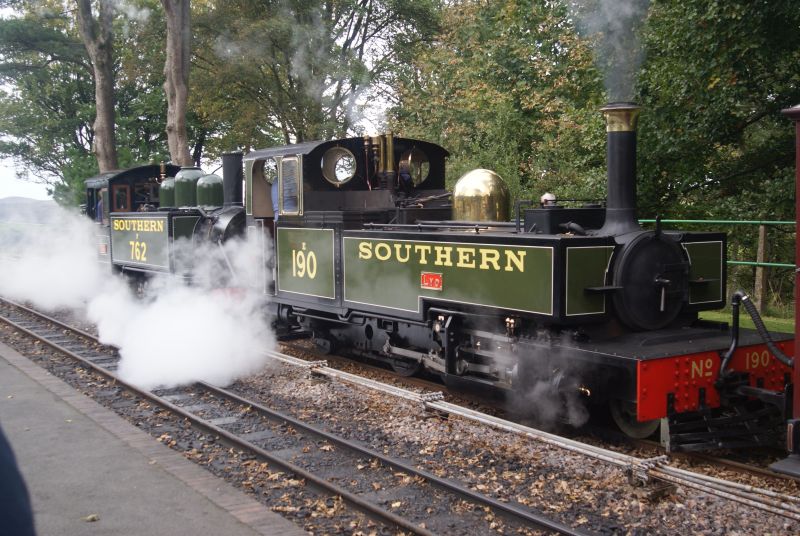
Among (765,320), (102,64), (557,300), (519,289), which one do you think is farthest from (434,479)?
(102,64)

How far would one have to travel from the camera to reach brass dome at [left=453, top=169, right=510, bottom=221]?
7816mm

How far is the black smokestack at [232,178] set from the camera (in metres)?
11.8

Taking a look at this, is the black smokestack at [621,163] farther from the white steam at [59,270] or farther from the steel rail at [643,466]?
the white steam at [59,270]

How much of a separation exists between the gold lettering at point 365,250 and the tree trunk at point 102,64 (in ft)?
46.4

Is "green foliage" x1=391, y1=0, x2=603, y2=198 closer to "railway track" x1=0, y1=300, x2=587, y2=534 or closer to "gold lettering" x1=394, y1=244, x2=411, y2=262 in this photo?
"gold lettering" x1=394, y1=244, x2=411, y2=262

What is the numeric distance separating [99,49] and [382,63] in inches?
307

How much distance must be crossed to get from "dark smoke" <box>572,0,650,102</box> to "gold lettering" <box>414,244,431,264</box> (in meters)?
2.05

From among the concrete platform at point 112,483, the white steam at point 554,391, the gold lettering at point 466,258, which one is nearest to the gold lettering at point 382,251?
the gold lettering at point 466,258

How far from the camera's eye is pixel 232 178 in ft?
38.7

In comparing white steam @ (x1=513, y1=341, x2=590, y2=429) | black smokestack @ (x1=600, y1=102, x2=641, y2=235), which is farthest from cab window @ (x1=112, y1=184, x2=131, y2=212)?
black smokestack @ (x1=600, y1=102, x2=641, y2=235)

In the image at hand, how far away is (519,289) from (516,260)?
0.23 m

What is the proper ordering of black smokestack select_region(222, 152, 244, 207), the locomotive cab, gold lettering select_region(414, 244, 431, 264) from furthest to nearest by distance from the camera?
1. black smokestack select_region(222, 152, 244, 207)
2. the locomotive cab
3. gold lettering select_region(414, 244, 431, 264)

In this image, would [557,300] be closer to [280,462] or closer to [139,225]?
[280,462]

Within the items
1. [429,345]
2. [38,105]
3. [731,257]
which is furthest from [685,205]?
[38,105]
